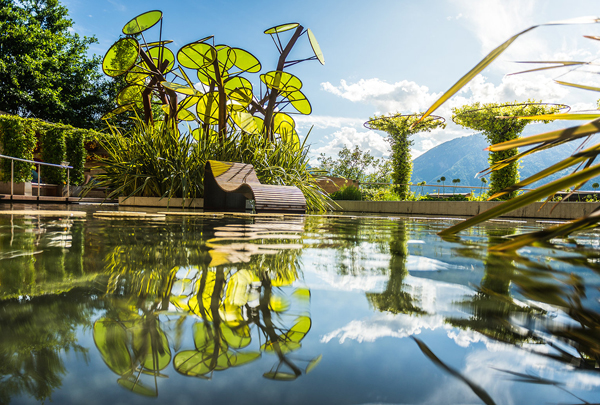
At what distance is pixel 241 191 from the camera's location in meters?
4.14

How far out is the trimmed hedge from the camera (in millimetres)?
13516

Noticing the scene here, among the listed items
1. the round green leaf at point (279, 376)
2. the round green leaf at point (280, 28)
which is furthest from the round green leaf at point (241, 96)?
the round green leaf at point (279, 376)

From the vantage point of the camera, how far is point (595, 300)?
0.60 meters

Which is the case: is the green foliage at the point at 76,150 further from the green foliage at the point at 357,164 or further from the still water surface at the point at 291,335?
the green foliage at the point at 357,164

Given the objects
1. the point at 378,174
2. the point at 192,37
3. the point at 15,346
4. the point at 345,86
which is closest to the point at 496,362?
the point at 15,346

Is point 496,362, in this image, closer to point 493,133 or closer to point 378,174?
point 493,133

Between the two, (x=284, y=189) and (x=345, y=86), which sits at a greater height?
(x=345, y=86)

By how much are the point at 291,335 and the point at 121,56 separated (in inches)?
270

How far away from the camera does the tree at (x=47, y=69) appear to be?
19.4 metres

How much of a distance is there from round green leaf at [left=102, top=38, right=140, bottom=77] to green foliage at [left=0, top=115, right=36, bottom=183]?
10190mm

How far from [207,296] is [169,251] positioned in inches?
22.2

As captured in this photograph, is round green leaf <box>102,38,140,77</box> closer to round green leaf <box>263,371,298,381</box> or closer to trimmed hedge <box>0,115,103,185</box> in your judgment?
round green leaf <box>263,371,298,381</box>

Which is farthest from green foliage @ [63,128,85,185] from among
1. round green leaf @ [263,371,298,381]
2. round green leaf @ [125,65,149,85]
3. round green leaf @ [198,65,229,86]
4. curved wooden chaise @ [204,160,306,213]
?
round green leaf @ [263,371,298,381]

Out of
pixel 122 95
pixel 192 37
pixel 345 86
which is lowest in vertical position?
pixel 122 95
